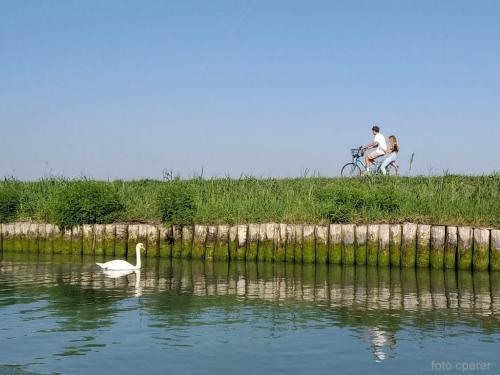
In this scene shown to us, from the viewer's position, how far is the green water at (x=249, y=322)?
728 cm

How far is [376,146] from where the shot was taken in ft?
76.7

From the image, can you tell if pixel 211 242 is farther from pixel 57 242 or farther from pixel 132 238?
pixel 57 242

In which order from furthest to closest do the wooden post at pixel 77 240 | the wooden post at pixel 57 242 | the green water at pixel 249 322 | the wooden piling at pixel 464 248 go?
the wooden post at pixel 57 242
the wooden post at pixel 77 240
the wooden piling at pixel 464 248
the green water at pixel 249 322

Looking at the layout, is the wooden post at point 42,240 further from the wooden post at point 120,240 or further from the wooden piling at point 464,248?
the wooden piling at point 464,248

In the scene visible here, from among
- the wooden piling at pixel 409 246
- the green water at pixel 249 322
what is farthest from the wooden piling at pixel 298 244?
the wooden piling at pixel 409 246

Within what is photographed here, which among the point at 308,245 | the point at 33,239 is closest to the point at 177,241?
the point at 308,245

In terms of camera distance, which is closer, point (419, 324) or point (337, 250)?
point (419, 324)

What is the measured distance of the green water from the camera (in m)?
7.28

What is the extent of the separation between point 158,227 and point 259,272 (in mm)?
4468

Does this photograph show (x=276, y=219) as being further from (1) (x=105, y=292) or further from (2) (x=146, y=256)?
(1) (x=105, y=292)

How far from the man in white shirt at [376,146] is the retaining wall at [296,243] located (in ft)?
23.7

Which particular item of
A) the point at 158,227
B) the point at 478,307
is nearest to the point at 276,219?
the point at 158,227

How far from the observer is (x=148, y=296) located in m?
11.5

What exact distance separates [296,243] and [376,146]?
778cm
